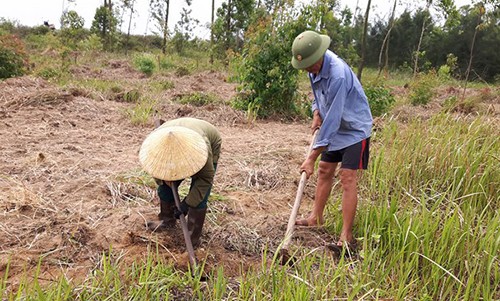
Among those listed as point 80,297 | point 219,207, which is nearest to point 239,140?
point 219,207

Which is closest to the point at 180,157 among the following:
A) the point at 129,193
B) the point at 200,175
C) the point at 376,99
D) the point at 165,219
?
the point at 200,175

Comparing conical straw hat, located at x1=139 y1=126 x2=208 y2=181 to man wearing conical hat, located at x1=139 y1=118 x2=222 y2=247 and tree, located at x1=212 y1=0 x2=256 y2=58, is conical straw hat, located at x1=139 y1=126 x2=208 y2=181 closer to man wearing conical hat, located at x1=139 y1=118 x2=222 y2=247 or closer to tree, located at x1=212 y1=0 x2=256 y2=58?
man wearing conical hat, located at x1=139 y1=118 x2=222 y2=247

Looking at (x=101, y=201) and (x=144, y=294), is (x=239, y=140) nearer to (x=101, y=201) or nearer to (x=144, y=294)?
(x=101, y=201)

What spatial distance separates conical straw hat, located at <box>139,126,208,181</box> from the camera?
6.22 feet

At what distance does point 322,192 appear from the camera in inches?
110

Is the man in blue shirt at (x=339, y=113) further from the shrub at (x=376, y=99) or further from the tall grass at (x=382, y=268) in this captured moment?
the shrub at (x=376, y=99)

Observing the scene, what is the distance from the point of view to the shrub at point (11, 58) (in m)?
7.99

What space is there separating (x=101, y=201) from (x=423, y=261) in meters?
2.13

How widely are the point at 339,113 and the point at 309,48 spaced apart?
0.42 metres

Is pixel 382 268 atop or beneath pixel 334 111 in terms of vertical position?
beneath

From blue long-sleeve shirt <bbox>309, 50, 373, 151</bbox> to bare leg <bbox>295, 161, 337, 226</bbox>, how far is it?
20cm

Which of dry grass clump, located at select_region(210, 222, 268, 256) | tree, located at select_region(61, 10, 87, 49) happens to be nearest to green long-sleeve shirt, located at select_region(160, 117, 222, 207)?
dry grass clump, located at select_region(210, 222, 268, 256)

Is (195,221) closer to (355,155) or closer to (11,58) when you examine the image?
(355,155)

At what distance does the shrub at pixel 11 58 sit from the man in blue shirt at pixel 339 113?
751 centimetres
